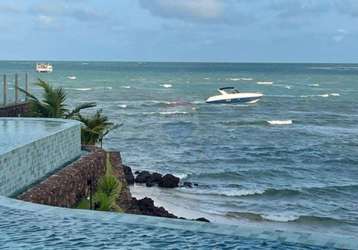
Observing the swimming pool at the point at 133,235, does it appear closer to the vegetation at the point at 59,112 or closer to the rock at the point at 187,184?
the vegetation at the point at 59,112

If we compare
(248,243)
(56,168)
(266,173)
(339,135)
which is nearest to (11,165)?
(56,168)

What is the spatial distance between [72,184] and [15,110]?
27.6 feet

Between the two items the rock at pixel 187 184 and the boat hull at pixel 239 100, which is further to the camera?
the boat hull at pixel 239 100

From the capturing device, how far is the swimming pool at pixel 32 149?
934 cm

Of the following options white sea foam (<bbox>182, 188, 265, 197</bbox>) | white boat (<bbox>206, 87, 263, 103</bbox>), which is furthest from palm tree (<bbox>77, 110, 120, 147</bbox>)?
white boat (<bbox>206, 87, 263, 103</bbox>)

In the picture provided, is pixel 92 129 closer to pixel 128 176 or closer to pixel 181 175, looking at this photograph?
pixel 128 176

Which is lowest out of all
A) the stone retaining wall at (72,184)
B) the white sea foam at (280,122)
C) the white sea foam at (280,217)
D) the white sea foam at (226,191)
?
the white sea foam at (280,217)

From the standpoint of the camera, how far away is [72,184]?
11.3 meters

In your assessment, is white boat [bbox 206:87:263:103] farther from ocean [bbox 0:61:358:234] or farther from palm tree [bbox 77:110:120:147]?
palm tree [bbox 77:110:120:147]

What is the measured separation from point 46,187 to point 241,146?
78.5ft

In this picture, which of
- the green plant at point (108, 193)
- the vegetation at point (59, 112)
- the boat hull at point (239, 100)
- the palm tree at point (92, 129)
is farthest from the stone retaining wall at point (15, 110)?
the boat hull at point (239, 100)

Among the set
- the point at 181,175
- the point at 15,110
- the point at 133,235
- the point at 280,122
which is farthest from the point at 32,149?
the point at 280,122

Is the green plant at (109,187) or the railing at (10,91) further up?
the railing at (10,91)

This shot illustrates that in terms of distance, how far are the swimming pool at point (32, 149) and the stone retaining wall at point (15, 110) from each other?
3964 mm
